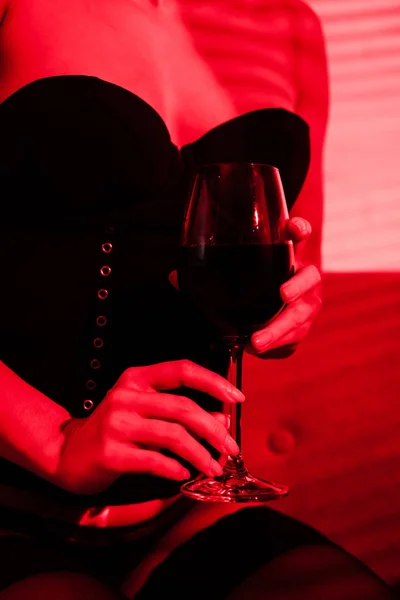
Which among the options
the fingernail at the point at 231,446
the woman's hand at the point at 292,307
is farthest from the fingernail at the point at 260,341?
the fingernail at the point at 231,446

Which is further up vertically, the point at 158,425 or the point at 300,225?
the point at 300,225

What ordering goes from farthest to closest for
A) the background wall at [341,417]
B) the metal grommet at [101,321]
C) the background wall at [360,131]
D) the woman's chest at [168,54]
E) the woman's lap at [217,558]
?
the background wall at [360,131] < the background wall at [341,417] < the woman's chest at [168,54] < the metal grommet at [101,321] < the woman's lap at [217,558]

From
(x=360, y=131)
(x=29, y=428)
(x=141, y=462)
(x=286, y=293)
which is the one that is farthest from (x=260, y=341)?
(x=360, y=131)

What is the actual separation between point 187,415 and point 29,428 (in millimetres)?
197

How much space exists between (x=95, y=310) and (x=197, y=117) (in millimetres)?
467

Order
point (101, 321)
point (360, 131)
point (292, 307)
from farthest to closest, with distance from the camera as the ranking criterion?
1. point (360, 131)
2. point (101, 321)
3. point (292, 307)

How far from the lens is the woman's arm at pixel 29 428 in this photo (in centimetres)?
76

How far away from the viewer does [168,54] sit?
1.26 m

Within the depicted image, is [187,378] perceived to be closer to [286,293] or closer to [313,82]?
[286,293]

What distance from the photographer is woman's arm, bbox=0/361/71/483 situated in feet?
2.50

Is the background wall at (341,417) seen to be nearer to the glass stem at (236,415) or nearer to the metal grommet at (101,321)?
Result: the metal grommet at (101,321)

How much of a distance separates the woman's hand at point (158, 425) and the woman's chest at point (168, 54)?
59cm

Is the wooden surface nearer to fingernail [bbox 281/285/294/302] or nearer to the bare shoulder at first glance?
the bare shoulder

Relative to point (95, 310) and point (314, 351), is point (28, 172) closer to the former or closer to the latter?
point (95, 310)
